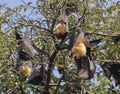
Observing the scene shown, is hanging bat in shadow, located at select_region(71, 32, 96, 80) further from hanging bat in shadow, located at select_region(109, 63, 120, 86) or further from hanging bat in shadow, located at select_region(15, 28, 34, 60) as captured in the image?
hanging bat in shadow, located at select_region(15, 28, 34, 60)

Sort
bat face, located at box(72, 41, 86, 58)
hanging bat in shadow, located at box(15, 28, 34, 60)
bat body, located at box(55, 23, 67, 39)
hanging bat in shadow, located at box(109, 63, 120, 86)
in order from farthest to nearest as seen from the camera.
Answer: hanging bat in shadow, located at box(109, 63, 120, 86), hanging bat in shadow, located at box(15, 28, 34, 60), bat body, located at box(55, 23, 67, 39), bat face, located at box(72, 41, 86, 58)

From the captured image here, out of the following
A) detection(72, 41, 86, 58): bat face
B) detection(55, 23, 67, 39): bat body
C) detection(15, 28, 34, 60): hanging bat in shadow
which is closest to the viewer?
detection(72, 41, 86, 58): bat face

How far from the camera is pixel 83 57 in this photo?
21.1 feet

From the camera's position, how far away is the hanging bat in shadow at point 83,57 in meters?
6.35

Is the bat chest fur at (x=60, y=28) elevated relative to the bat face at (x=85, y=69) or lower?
elevated

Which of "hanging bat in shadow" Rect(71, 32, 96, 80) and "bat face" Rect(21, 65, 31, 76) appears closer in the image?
"hanging bat in shadow" Rect(71, 32, 96, 80)

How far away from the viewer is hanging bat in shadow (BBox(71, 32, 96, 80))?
6348 mm

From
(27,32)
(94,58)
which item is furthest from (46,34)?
(94,58)

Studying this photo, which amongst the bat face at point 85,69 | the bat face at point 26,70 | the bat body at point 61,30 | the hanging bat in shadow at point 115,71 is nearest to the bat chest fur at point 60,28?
the bat body at point 61,30

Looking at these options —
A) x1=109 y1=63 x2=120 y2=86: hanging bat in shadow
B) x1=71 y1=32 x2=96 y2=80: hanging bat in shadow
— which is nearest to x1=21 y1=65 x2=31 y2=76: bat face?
x1=71 y1=32 x2=96 y2=80: hanging bat in shadow

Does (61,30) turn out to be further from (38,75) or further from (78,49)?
(38,75)

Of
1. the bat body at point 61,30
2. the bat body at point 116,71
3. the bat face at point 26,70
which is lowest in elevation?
the bat body at point 116,71

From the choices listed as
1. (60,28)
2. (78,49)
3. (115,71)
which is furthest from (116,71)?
(60,28)

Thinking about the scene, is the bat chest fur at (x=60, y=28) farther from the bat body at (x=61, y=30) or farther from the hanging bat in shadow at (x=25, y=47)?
the hanging bat in shadow at (x=25, y=47)
